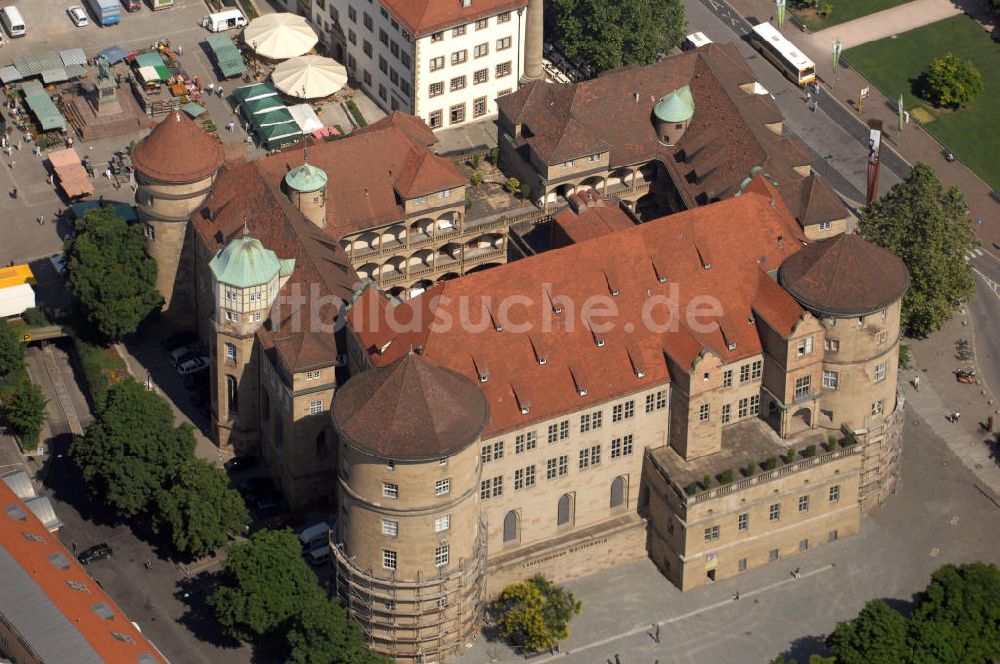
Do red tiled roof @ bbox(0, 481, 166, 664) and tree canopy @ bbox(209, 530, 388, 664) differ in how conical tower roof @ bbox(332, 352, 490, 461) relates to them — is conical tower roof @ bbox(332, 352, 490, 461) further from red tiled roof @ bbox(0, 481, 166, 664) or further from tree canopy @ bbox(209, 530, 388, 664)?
red tiled roof @ bbox(0, 481, 166, 664)

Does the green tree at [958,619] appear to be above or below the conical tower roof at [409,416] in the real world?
below

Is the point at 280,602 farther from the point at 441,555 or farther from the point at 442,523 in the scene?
the point at 442,523

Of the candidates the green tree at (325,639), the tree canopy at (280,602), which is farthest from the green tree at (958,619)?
the tree canopy at (280,602)

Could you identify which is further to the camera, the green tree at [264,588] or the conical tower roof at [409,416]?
the green tree at [264,588]

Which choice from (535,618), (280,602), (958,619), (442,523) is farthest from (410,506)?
(958,619)

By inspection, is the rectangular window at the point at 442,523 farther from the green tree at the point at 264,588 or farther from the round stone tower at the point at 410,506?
the green tree at the point at 264,588

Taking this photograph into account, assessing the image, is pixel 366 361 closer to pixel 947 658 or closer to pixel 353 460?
pixel 353 460

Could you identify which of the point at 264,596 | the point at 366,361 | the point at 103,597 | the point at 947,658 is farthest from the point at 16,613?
the point at 947,658
